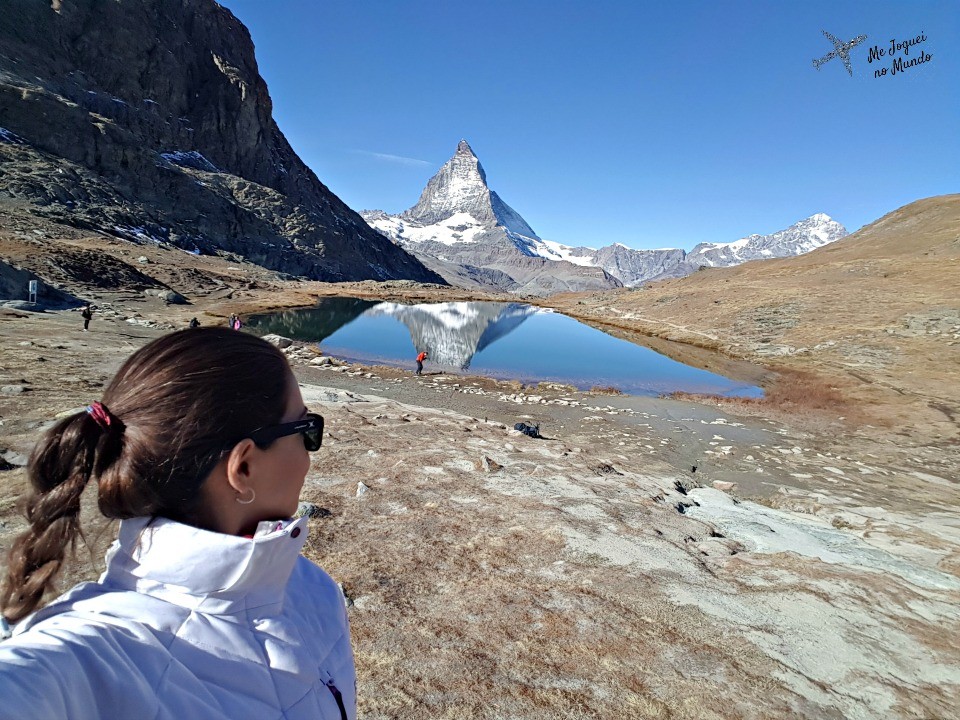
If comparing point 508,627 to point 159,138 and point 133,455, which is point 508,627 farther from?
point 159,138

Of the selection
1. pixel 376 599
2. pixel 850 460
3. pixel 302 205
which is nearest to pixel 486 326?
pixel 850 460

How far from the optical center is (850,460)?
16.4m

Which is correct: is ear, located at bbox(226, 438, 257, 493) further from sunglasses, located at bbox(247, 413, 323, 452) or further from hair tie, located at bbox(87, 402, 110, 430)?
hair tie, located at bbox(87, 402, 110, 430)

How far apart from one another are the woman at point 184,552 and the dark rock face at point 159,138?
82463 mm

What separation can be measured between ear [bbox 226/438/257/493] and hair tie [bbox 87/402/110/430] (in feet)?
1.35

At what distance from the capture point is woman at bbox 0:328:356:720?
1.35m

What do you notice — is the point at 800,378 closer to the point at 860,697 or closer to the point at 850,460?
the point at 850,460

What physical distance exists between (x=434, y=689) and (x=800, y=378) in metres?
38.0

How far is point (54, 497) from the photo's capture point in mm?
1710

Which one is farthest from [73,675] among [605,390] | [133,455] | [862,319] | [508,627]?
[862,319]

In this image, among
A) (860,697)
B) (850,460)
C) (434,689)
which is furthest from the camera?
(850,460)

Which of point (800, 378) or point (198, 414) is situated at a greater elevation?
point (198, 414)

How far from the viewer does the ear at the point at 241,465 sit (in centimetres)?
184

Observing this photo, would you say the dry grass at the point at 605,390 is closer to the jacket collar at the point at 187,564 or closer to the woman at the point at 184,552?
the woman at the point at 184,552
